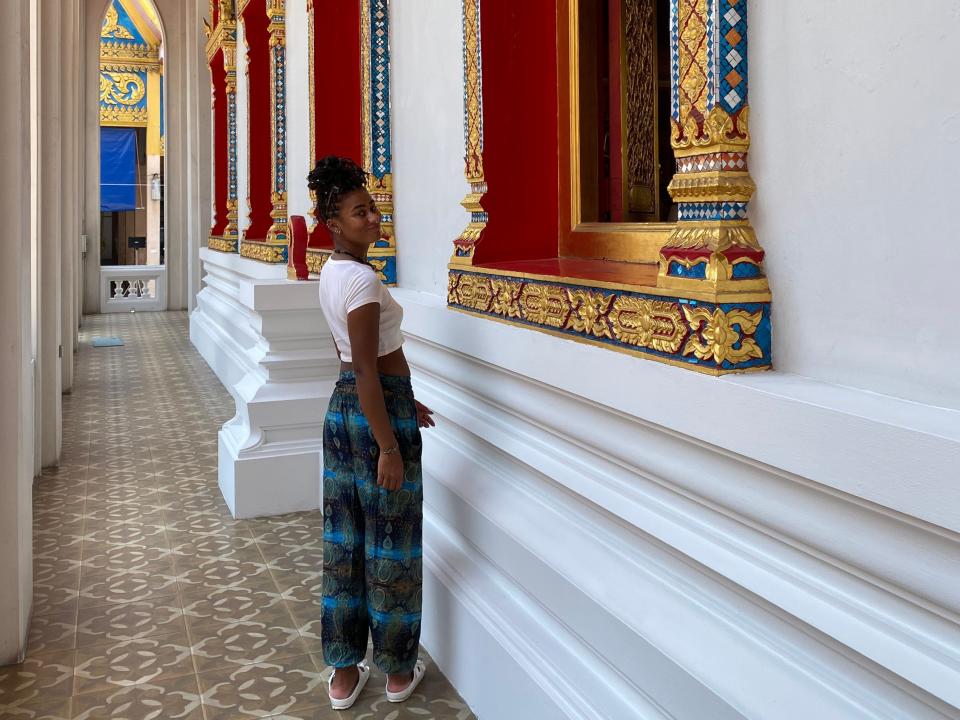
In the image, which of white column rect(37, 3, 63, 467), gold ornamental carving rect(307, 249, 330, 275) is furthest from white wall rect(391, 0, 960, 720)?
white column rect(37, 3, 63, 467)

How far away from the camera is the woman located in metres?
2.52

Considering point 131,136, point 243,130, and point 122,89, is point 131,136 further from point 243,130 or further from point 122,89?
point 243,130

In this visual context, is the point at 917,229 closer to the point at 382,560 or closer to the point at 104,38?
the point at 382,560

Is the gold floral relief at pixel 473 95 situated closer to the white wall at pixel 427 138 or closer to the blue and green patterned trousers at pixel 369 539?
the white wall at pixel 427 138

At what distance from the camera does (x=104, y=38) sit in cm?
1788

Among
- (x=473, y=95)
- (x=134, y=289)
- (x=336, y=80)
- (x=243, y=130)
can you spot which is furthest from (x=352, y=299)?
(x=134, y=289)

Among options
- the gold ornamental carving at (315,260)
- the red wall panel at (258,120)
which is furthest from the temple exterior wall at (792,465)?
the red wall panel at (258,120)

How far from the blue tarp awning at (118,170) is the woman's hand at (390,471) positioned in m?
18.0

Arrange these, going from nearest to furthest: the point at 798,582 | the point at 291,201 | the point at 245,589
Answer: the point at 798,582
the point at 245,589
the point at 291,201

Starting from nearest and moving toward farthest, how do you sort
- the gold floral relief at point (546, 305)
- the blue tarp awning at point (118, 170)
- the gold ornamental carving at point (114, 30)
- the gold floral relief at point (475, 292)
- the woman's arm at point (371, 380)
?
the gold floral relief at point (546, 305) < the woman's arm at point (371, 380) < the gold floral relief at point (475, 292) < the gold ornamental carving at point (114, 30) < the blue tarp awning at point (118, 170)

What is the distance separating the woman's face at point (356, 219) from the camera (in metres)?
2.58

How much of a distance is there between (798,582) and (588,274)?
1.02m

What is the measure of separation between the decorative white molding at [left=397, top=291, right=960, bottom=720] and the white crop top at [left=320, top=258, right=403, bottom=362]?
0.89 ft

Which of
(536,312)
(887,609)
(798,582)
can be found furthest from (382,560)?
(887,609)
